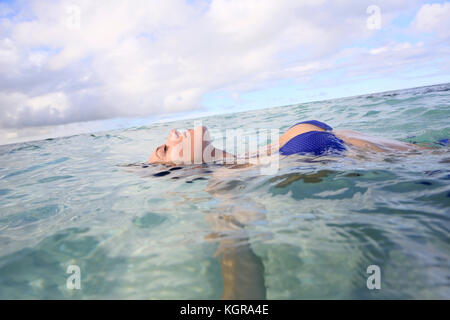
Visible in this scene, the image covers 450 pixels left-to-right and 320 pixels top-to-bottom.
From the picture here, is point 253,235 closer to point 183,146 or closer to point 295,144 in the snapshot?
point 295,144

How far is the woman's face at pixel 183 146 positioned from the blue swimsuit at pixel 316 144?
4.74ft

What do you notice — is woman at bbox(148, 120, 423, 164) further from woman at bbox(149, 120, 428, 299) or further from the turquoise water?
the turquoise water

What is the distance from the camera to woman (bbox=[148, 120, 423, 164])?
4.32m

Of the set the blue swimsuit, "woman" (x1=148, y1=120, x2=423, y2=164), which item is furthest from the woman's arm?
the blue swimsuit

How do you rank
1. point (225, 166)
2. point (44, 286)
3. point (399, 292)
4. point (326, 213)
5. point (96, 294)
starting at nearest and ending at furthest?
point (399, 292), point (96, 294), point (44, 286), point (326, 213), point (225, 166)


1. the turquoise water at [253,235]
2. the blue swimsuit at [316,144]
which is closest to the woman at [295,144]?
the blue swimsuit at [316,144]

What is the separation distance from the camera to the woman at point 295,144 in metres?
4.32

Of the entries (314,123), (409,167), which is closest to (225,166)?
(314,123)

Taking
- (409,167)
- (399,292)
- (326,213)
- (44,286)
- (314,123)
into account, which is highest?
(314,123)

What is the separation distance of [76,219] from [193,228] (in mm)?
1372

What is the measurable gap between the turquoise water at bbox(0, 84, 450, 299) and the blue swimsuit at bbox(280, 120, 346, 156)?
0.41 metres

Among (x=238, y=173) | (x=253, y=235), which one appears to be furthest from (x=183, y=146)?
(x=253, y=235)
